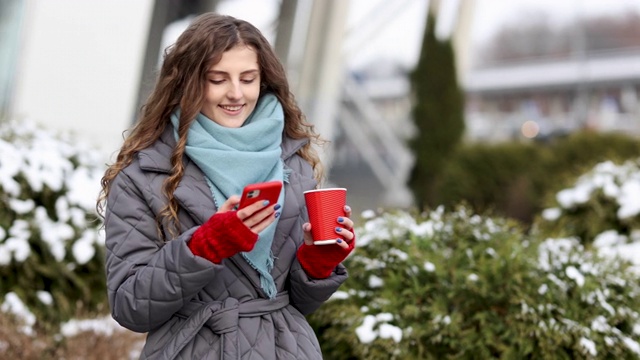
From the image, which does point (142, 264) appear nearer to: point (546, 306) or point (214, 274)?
point (214, 274)

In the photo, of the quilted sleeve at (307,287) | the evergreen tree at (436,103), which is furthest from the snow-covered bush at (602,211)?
the evergreen tree at (436,103)

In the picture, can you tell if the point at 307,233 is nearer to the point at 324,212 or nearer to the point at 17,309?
the point at 324,212

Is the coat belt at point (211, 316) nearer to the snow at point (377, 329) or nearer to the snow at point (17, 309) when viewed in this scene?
the snow at point (377, 329)

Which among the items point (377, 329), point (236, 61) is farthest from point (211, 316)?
point (377, 329)

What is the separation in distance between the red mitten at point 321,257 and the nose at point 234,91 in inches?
16.4

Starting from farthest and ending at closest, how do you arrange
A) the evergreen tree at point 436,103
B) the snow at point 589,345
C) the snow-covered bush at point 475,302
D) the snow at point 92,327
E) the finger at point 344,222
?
the evergreen tree at point 436,103, the snow at point 92,327, the snow-covered bush at point 475,302, the snow at point 589,345, the finger at point 344,222

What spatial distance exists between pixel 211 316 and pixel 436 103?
11.3 m

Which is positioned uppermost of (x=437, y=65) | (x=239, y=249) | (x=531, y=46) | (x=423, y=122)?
(x=239, y=249)

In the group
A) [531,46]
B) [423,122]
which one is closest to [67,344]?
[423,122]

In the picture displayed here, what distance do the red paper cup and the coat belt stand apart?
242mm

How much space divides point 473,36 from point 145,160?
42.3 ft

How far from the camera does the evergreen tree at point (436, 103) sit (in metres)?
12.9

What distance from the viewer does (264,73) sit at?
2172mm

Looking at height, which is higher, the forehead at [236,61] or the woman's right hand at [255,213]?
the forehead at [236,61]
